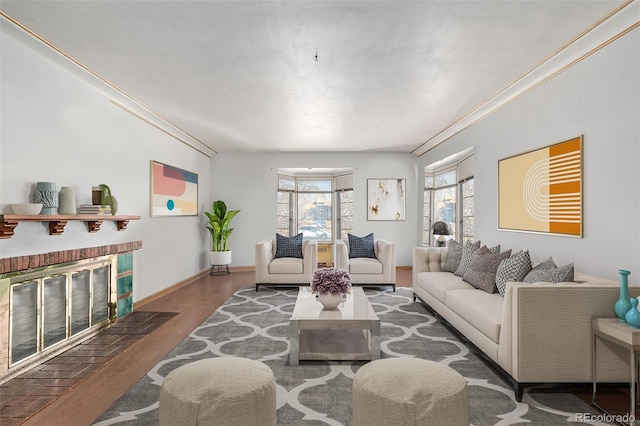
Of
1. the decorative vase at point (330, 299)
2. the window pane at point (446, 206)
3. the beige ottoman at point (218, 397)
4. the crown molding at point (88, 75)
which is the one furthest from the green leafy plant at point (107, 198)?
the window pane at point (446, 206)

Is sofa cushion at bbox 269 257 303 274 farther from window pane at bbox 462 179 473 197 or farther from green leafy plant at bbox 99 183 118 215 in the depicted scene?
window pane at bbox 462 179 473 197

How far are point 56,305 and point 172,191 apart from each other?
2992 mm

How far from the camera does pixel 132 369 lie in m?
2.93

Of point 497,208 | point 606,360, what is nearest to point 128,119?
point 497,208

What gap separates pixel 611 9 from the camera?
8.25ft

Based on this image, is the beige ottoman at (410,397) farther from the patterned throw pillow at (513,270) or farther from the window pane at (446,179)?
the window pane at (446,179)

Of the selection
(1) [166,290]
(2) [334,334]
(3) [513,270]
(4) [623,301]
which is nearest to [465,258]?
(3) [513,270]

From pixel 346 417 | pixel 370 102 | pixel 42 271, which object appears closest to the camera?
pixel 346 417

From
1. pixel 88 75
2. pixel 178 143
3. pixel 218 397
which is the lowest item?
pixel 218 397

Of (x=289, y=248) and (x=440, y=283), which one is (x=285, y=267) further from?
(x=440, y=283)

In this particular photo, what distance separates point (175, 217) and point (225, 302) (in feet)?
6.41

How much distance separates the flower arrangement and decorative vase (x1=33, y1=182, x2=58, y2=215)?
2411mm

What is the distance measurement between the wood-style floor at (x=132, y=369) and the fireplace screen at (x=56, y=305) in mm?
554

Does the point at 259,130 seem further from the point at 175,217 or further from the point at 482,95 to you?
the point at 482,95
